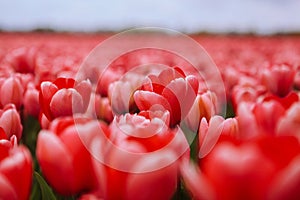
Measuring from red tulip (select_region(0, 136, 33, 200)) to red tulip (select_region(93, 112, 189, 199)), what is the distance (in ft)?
0.36

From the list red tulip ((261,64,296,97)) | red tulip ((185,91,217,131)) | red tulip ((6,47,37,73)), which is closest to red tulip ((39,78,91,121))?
red tulip ((185,91,217,131))

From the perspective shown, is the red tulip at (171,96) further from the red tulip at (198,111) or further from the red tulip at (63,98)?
the red tulip at (63,98)

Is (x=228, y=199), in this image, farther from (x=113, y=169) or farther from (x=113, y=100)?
(x=113, y=100)

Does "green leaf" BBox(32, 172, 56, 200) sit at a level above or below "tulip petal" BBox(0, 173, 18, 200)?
below

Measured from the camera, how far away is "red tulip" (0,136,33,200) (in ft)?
2.53

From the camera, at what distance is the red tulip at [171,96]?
125 cm

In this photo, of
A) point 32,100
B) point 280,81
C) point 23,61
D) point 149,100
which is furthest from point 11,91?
point 23,61

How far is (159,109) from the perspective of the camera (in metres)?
1.24

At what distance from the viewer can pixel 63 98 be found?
4.30 ft

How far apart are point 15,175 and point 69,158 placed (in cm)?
9

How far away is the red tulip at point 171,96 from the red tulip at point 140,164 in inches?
16.3

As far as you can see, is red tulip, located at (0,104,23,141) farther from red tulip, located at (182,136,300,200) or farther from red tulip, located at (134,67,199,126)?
red tulip, located at (182,136,300,200)

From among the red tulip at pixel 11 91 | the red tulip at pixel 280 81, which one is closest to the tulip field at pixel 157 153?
the red tulip at pixel 11 91

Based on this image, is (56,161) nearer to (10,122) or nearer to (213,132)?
(213,132)
